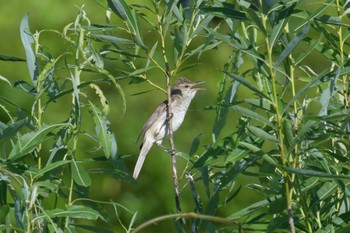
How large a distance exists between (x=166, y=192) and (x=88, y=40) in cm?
418

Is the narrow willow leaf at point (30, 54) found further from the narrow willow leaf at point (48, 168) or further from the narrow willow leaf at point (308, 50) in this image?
the narrow willow leaf at point (308, 50)

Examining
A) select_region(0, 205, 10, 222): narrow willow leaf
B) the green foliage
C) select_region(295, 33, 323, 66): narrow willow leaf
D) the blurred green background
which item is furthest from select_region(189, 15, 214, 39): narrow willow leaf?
the blurred green background

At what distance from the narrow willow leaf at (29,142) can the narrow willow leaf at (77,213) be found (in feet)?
0.57

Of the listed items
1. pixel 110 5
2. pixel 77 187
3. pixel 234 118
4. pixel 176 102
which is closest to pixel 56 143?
pixel 77 187

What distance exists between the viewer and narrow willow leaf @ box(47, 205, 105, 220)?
9.01 feet

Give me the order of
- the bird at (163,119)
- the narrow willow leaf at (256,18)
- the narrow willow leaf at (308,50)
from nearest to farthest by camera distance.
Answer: the narrow willow leaf at (256,18) → the narrow willow leaf at (308,50) → the bird at (163,119)

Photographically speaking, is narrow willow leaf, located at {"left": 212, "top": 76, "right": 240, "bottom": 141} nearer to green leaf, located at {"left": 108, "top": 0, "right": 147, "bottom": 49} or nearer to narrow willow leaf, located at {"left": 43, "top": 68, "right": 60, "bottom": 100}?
green leaf, located at {"left": 108, "top": 0, "right": 147, "bottom": 49}

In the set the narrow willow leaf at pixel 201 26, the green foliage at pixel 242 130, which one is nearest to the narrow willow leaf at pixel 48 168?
the green foliage at pixel 242 130

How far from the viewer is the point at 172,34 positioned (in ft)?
10.3

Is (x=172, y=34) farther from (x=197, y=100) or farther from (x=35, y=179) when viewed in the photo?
(x=197, y=100)

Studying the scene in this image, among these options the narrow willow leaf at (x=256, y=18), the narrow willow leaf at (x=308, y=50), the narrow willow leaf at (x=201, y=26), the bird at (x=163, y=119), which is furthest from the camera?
the bird at (x=163, y=119)

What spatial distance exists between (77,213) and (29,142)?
0.23 m

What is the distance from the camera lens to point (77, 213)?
2.76 m

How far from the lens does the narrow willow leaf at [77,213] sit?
275 centimetres
